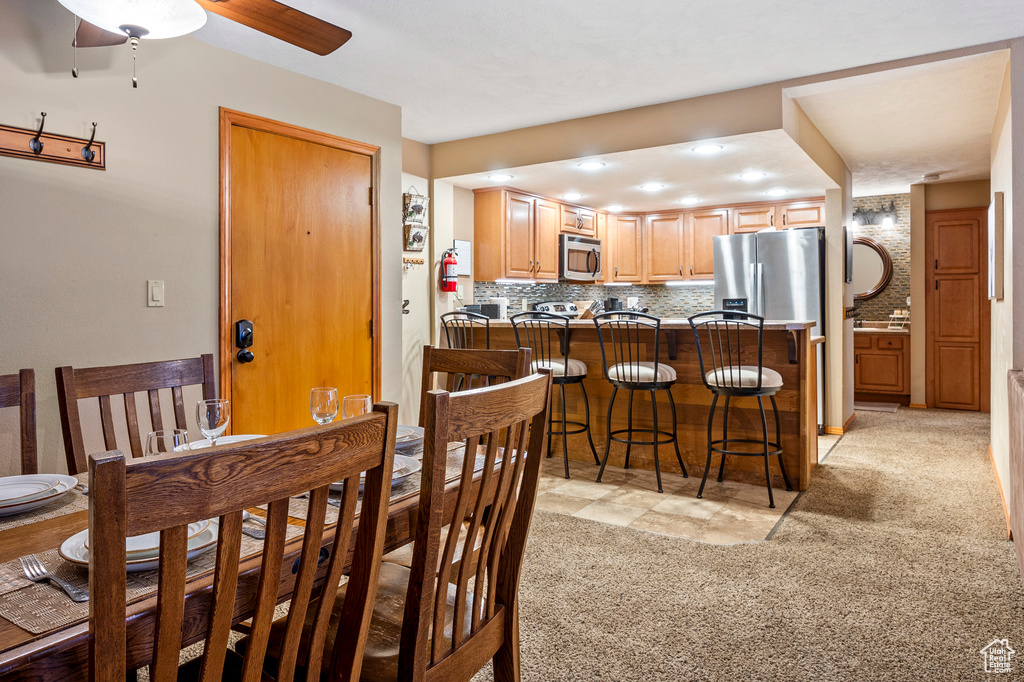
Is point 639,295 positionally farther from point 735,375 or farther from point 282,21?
point 282,21

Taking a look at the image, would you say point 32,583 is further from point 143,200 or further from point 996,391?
point 996,391

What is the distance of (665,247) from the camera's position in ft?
21.9

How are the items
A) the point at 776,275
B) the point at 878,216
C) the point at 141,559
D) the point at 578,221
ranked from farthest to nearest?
1. the point at 878,216
2. the point at 578,221
3. the point at 776,275
4. the point at 141,559

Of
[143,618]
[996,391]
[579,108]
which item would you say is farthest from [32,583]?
[996,391]

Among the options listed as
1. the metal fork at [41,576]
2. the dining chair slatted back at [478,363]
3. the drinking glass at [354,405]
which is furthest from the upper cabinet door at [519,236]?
the metal fork at [41,576]

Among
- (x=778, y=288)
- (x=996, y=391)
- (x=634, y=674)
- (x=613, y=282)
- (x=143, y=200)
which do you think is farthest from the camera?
(x=613, y=282)

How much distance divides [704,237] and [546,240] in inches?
68.9

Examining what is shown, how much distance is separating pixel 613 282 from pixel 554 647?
5.13m

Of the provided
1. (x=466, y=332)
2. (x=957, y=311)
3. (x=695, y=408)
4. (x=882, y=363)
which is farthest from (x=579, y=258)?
(x=957, y=311)

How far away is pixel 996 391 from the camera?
3820mm

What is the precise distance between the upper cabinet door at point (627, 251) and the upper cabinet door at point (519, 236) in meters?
1.46

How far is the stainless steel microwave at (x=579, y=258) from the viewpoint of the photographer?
5926 mm

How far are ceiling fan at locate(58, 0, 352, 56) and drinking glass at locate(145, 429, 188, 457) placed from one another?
106 cm

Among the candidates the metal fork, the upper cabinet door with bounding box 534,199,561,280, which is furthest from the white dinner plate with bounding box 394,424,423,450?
the upper cabinet door with bounding box 534,199,561,280
